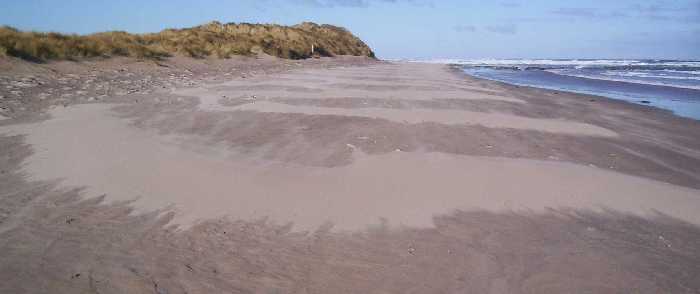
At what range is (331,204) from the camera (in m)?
3.86

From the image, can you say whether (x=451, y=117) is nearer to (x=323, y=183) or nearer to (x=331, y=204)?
(x=323, y=183)

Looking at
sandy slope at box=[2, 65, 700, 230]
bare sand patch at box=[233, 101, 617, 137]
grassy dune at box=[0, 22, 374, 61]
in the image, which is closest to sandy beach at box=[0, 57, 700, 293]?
sandy slope at box=[2, 65, 700, 230]

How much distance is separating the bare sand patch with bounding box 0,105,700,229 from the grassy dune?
882 centimetres

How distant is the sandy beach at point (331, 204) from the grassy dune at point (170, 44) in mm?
6176

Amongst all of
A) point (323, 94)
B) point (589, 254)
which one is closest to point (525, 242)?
point (589, 254)

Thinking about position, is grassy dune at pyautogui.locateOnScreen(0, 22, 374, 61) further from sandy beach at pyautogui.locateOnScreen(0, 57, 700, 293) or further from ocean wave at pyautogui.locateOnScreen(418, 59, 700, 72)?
ocean wave at pyautogui.locateOnScreen(418, 59, 700, 72)

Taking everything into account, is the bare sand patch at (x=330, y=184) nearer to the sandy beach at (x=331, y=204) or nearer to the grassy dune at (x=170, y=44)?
the sandy beach at (x=331, y=204)

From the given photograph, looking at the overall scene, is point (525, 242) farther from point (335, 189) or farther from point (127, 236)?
point (127, 236)

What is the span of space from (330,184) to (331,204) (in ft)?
1.64

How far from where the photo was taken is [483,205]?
3.99 m

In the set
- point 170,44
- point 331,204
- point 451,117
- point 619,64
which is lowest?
point 331,204

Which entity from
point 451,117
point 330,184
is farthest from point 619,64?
point 330,184

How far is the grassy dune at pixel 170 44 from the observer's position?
1246 centimetres

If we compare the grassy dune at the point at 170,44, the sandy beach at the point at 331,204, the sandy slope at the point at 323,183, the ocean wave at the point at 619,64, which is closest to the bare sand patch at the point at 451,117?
the sandy beach at the point at 331,204
